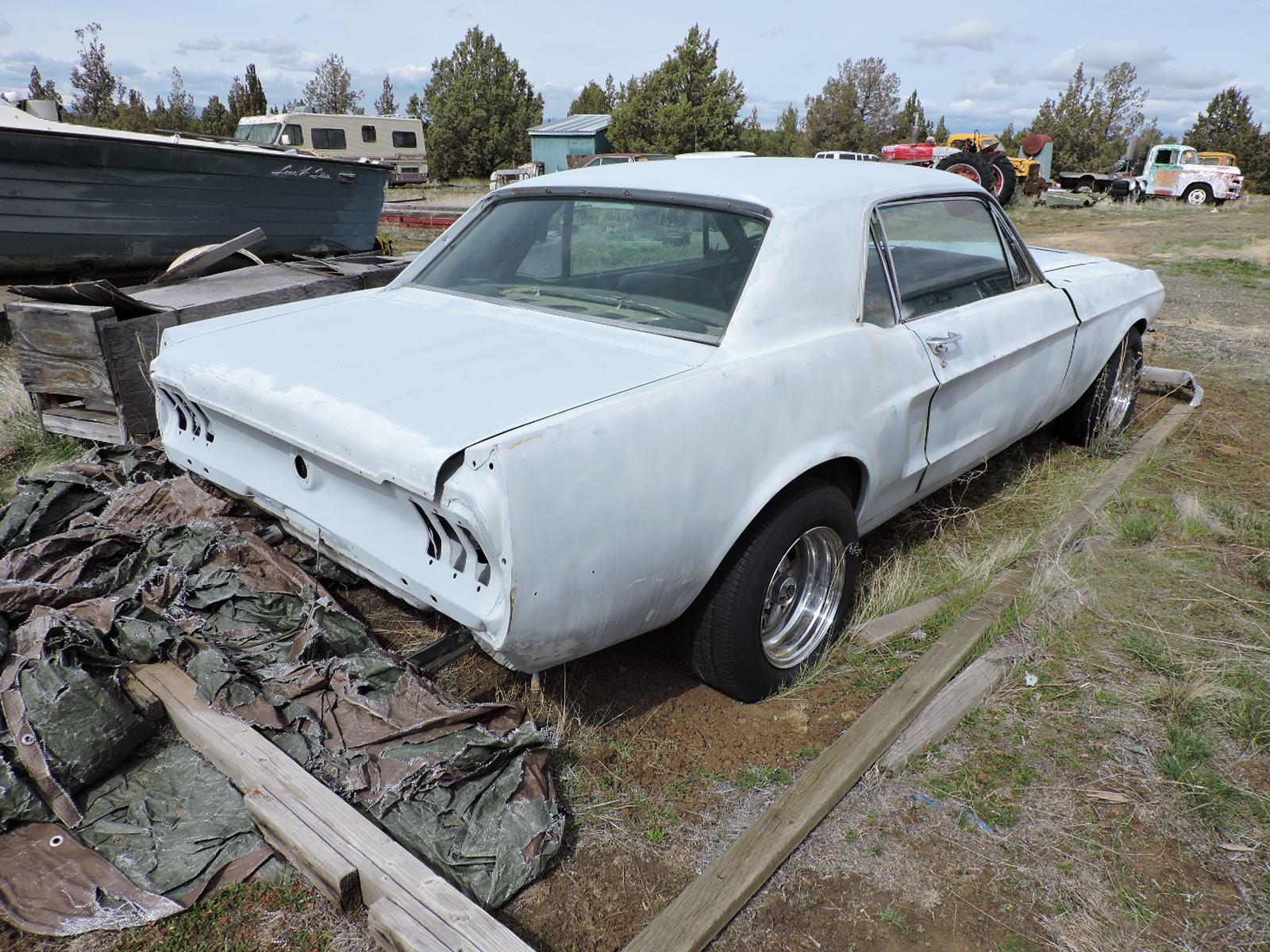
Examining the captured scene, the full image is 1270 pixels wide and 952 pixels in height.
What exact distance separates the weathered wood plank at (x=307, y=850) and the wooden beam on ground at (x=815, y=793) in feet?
1.97

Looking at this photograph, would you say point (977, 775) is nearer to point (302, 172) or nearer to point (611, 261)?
point (611, 261)

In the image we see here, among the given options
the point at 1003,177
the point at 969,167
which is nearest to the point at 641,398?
the point at 969,167

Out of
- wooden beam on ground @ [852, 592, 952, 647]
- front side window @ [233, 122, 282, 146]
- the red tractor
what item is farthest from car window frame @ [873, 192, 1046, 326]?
front side window @ [233, 122, 282, 146]

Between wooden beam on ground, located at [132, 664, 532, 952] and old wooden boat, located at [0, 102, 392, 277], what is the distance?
579cm

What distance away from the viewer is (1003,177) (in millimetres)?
17875

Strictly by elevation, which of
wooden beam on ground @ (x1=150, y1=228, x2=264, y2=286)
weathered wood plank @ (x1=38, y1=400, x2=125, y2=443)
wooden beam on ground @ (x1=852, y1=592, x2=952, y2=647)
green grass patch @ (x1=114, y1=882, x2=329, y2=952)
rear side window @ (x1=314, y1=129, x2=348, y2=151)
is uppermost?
rear side window @ (x1=314, y1=129, x2=348, y2=151)

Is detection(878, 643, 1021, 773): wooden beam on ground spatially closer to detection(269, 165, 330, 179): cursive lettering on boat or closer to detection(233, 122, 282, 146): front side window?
detection(269, 165, 330, 179): cursive lettering on boat

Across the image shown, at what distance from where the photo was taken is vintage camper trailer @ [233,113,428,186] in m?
25.8

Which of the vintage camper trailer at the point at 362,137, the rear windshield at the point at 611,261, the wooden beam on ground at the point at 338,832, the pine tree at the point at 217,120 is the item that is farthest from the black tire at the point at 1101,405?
the pine tree at the point at 217,120

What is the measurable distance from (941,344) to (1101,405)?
231cm

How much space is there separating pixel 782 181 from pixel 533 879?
224 cm

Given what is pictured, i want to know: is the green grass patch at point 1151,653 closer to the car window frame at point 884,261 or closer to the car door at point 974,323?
the car door at point 974,323

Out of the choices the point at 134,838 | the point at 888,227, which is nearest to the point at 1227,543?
the point at 888,227

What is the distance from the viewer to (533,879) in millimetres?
2047
